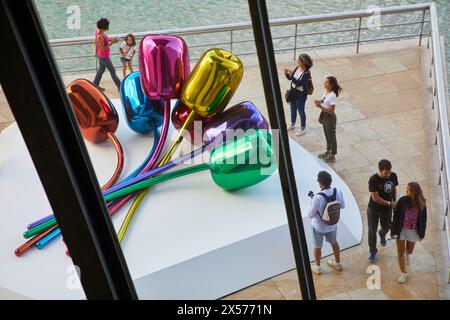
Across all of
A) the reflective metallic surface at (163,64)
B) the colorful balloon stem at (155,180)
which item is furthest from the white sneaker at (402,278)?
the reflective metallic surface at (163,64)

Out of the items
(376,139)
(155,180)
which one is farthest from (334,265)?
(376,139)

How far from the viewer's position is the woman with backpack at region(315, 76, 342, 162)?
161 inches

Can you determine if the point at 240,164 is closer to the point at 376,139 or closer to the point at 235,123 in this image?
the point at 235,123

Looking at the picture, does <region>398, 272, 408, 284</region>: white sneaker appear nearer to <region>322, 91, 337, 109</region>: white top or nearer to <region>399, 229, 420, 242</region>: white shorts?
<region>399, 229, 420, 242</region>: white shorts

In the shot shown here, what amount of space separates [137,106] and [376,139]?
5.05 ft

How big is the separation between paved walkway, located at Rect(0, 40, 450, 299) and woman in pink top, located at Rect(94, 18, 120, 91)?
0.06m

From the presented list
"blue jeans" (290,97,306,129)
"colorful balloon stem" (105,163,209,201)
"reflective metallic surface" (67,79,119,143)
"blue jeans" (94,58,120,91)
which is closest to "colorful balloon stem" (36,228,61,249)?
"colorful balloon stem" (105,163,209,201)

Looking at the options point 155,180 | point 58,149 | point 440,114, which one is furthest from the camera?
point 440,114

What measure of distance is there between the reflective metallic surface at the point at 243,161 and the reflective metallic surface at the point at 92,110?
63 cm

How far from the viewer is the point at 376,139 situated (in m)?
4.46

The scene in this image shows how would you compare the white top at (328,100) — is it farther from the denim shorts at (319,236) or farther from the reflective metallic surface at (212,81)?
the denim shorts at (319,236)

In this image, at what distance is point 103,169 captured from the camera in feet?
12.4

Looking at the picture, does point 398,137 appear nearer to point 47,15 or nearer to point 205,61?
point 205,61
